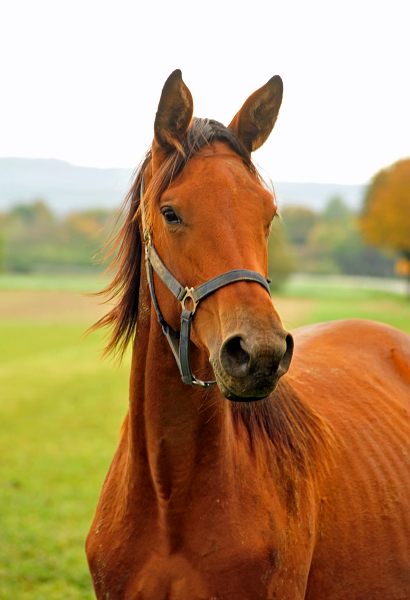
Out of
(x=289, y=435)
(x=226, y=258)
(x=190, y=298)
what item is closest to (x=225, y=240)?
(x=226, y=258)

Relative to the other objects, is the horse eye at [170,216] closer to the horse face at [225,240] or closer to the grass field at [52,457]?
the horse face at [225,240]

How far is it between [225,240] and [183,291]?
0.83ft

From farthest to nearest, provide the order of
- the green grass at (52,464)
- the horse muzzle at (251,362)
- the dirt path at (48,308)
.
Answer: the dirt path at (48,308), the green grass at (52,464), the horse muzzle at (251,362)

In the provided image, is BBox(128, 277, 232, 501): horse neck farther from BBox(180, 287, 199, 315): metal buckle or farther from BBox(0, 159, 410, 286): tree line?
BBox(0, 159, 410, 286): tree line

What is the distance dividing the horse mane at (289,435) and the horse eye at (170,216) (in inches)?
33.4

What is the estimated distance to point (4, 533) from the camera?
5.29 meters

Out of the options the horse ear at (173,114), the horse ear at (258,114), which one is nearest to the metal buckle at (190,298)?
the horse ear at (173,114)

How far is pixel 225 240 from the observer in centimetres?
186

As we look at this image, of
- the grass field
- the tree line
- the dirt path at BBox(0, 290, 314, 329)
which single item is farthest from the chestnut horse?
the tree line

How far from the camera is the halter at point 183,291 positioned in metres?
1.81

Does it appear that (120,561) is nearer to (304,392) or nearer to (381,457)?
(304,392)

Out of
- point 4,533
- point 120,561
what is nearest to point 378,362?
point 120,561

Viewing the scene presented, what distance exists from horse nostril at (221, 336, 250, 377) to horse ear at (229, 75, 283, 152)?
3.18ft

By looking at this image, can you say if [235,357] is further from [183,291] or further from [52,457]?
[52,457]
